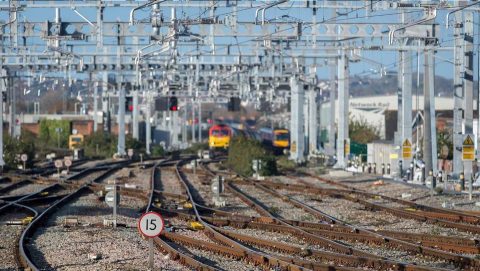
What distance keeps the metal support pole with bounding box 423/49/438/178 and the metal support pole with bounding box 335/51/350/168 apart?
830 centimetres

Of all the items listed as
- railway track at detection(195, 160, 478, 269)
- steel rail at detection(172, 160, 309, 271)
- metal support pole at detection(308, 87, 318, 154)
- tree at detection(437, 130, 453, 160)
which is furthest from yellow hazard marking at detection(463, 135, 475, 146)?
metal support pole at detection(308, 87, 318, 154)

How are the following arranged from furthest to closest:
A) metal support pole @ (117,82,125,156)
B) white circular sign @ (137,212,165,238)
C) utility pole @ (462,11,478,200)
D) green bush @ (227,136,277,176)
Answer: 1. metal support pole @ (117,82,125,156)
2. green bush @ (227,136,277,176)
3. utility pole @ (462,11,478,200)
4. white circular sign @ (137,212,165,238)

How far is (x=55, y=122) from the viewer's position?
7612 cm

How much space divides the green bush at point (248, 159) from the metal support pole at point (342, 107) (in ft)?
9.07

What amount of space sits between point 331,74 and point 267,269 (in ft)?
108

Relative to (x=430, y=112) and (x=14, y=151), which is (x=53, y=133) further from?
(x=430, y=112)

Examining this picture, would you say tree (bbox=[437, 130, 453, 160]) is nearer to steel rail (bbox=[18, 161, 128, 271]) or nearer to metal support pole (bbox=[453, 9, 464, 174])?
metal support pole (bbox=[453, 9, 464, 174])

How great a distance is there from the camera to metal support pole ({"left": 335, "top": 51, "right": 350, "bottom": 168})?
38094 millimetres

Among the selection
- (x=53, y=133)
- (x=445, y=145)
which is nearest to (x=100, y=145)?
(x=53, y=133)

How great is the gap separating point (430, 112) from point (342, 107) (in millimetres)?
9385

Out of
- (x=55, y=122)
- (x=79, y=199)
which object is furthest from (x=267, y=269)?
(x=55, y=122)

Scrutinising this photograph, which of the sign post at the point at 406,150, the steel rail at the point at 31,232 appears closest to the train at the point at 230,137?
the sign post at the point at 406,150

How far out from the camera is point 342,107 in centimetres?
3866

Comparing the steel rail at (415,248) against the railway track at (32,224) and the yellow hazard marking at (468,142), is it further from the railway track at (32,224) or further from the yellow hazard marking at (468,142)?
the yellow hazard marking at (468,142)
